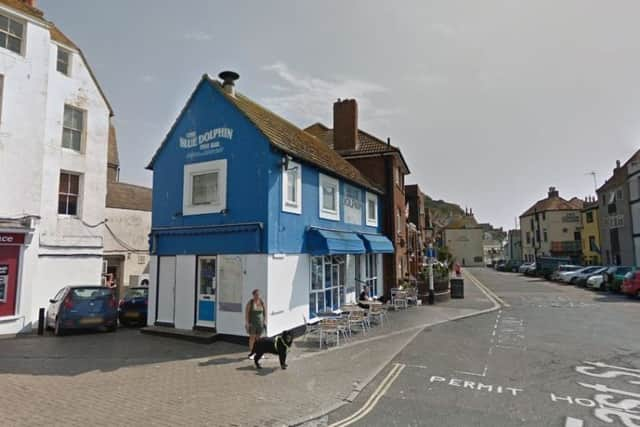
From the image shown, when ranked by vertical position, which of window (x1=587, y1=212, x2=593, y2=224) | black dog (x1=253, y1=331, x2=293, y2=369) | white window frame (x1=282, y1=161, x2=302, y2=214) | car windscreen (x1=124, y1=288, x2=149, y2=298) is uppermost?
window (x1=587, y1=212, x2=593, y2=224)

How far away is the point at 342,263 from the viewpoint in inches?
647

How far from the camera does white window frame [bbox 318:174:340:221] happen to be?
577 inches

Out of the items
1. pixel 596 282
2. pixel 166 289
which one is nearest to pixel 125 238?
pixel 166 289

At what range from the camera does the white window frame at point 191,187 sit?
12367mm

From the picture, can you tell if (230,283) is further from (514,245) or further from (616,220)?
(514,245)

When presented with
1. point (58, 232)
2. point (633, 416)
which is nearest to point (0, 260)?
point (58, 232)

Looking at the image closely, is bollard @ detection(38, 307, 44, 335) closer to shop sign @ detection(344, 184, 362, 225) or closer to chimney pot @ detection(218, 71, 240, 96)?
chimney pot @ detection(218, 71, 240, 96)

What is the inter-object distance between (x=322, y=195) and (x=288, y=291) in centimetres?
431

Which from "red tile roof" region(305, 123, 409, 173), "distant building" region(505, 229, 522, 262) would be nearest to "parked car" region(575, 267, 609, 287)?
"red tile roof" region(305, 123, 409, 173)

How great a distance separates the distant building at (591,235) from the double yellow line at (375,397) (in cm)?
5021

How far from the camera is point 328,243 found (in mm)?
13141

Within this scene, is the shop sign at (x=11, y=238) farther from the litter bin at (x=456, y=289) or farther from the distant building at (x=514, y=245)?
the distant building at (x=514, y=245)

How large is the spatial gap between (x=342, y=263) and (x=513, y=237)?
89.3 meters

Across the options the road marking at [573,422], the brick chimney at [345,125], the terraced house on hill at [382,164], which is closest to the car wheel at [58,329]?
the road marking at [573,422]
